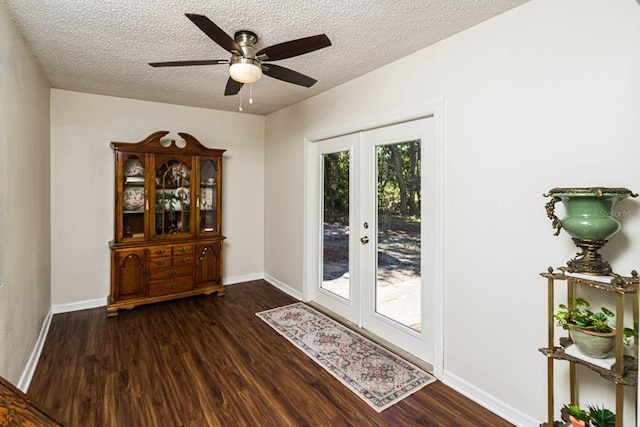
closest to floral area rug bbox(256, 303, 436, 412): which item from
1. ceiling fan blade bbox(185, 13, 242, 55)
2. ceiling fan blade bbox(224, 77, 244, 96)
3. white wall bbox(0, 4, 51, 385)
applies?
white wall bbox(0, 4, 51, 385)

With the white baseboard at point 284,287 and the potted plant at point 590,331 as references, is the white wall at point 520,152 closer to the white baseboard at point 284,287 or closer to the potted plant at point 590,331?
the potted plant at point 590,331

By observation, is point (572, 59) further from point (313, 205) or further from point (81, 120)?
point (81, 120)

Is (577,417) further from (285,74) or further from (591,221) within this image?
(285,74)

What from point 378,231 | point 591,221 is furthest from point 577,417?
point 378,231

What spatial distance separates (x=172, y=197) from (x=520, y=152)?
3.55m

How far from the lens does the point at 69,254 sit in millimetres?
3592

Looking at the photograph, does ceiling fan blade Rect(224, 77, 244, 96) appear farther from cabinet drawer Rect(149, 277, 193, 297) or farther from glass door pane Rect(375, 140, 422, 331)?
cabinet drawer Rect(149, 277, 193, 297)

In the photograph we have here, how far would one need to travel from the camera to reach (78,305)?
3.65 m

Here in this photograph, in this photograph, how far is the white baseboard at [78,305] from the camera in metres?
3.53

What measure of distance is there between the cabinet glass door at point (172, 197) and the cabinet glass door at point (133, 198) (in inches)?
6.3

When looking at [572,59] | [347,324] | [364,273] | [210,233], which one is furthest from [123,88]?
[572,59]

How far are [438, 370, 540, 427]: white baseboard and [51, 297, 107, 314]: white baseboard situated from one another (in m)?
3.78

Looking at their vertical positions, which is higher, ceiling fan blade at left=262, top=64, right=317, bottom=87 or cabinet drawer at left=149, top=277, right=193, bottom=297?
ceiling fan blade at left=262, top=64, right=317, bottom=87

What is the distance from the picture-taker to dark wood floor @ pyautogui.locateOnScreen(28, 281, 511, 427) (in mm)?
1943
